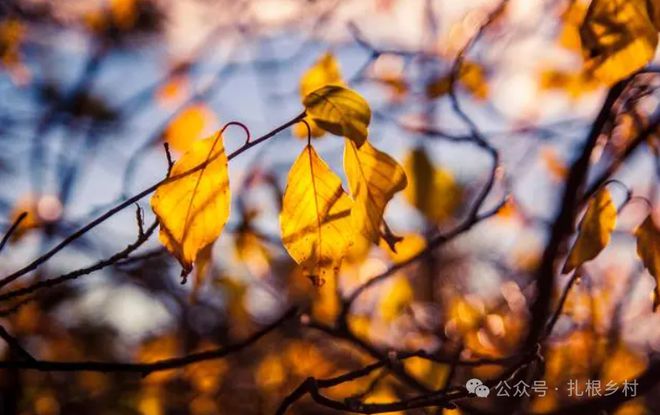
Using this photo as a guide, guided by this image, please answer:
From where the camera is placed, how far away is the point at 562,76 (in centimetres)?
153

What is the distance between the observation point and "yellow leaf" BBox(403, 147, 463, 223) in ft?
3.51

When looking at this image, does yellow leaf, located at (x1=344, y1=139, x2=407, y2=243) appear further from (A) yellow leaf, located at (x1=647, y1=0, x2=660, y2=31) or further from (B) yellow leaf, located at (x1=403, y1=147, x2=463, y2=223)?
(B) yellow leaf, located at (x1=403, y1=147, x2=463, y2=223)

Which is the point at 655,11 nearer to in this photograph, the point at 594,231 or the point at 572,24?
the point at 594,231

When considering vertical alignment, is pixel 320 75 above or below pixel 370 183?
above

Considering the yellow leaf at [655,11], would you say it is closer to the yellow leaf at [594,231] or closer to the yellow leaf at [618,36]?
the yellow leaf at [618,36]

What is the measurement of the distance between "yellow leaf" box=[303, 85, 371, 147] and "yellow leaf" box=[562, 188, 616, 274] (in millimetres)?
230

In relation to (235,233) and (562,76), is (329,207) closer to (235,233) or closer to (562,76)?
(235,233)

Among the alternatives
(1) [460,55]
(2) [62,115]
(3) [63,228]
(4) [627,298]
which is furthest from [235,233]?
(2) [62,115]

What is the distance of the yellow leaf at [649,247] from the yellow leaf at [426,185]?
45 cm

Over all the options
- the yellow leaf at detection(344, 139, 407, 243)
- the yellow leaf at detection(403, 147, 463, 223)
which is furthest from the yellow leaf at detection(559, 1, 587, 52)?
the yellow leaf at detection(344, 139, 407, 243)

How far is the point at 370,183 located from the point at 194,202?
0.44 ft

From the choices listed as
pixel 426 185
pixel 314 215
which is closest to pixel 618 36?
pixel 314 215

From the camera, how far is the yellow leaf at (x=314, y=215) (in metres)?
0.56

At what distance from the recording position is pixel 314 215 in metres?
0.56
